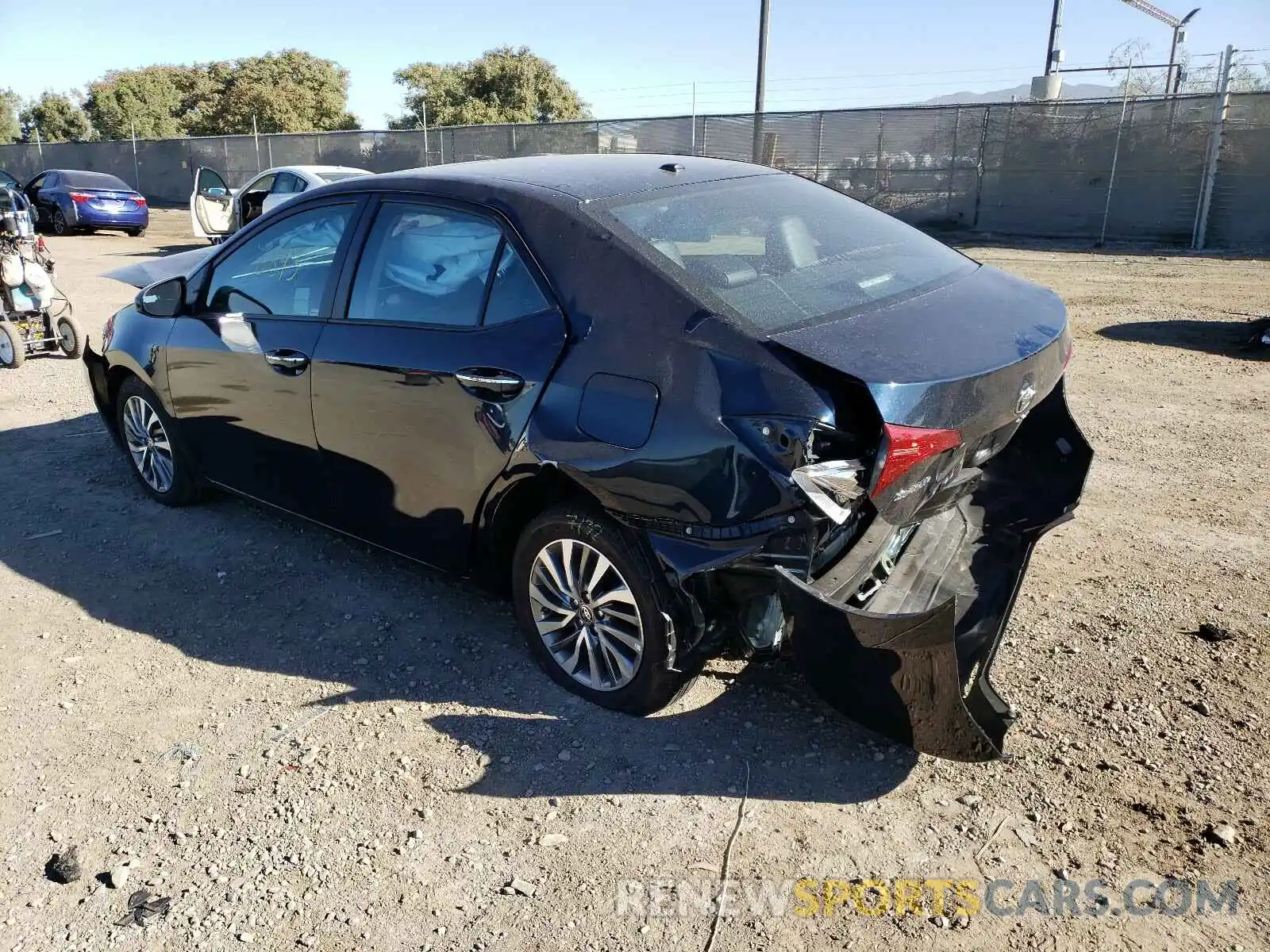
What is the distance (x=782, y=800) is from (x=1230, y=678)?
1759 mm

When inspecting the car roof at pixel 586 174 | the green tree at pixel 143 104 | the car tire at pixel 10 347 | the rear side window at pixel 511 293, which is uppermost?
the green tree at pixel 143 104

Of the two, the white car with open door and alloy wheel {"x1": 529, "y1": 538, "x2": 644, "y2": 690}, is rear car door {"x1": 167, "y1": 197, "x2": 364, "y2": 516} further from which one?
the white car with open door

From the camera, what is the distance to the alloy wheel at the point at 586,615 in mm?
3203

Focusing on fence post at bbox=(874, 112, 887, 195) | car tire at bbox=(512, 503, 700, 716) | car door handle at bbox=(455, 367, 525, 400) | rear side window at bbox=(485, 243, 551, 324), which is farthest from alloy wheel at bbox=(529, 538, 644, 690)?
fence post at bbox=(874, 112, 887, 195)

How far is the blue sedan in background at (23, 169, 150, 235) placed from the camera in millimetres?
20828

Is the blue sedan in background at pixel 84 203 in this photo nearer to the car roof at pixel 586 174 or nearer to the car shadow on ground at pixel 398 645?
the car shadow on ground at pixel 398 645

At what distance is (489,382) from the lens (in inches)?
130

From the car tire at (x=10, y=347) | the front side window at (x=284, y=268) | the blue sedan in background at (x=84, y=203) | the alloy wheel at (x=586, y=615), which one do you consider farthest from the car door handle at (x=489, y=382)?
the blue sedan in background at (x=84, y=203)

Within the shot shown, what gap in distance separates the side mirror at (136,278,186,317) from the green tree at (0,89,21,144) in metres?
62.2

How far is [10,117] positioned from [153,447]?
64.0 metres

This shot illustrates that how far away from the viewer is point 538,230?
333cm

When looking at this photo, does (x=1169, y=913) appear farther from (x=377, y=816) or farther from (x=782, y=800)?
(x=377, y=816)

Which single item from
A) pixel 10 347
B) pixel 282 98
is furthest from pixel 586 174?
pixel 282 98

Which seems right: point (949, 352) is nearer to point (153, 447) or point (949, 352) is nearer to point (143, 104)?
point (153, 447)
